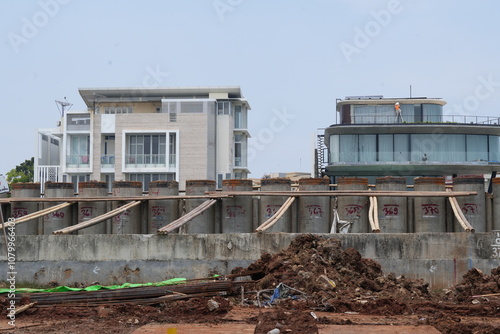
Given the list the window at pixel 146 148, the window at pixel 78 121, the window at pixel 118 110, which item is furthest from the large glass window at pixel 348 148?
the window at pixel 78 121

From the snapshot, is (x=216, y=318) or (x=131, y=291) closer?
(x=216, y=318)

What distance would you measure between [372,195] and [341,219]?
151cm

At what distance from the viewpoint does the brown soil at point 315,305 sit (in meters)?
11.6

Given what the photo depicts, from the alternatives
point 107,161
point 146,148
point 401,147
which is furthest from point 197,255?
point 107,161

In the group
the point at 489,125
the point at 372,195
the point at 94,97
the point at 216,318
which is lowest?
the point at 216,318

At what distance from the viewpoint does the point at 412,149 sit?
135ft

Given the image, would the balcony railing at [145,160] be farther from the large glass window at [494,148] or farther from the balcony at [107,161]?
the large glass window at [494,148]

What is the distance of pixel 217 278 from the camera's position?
15820mm

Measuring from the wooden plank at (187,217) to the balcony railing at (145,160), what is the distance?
29780 millimetres

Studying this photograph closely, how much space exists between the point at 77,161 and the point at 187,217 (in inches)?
1422

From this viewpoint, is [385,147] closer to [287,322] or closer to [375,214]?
[375,214]

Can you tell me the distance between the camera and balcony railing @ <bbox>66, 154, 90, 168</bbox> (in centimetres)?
5419

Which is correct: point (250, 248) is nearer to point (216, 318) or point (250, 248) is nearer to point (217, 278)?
point (217, 278)

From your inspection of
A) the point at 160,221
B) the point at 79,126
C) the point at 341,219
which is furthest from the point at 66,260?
the point at 79,126
